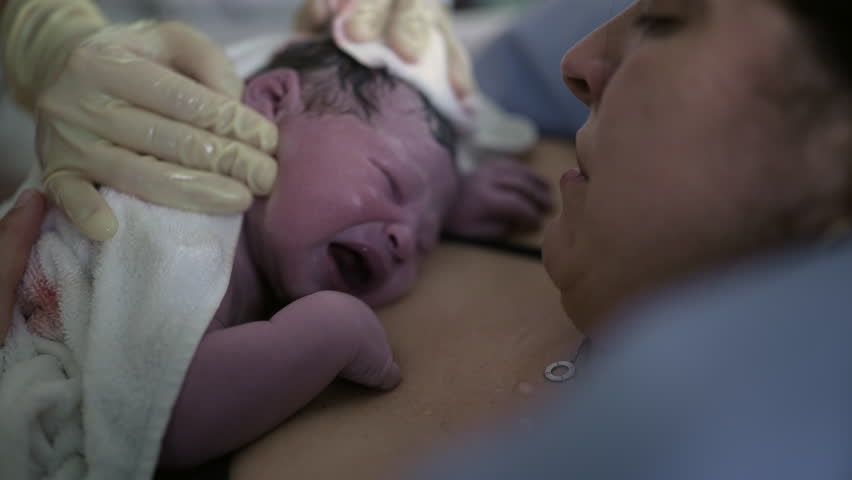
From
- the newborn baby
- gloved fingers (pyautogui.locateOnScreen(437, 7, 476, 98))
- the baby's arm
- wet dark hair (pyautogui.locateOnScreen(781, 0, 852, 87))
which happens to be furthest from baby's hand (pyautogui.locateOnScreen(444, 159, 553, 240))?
wet dark hair (pyautogui.locateOnScreen(781, 0, 852, 87))

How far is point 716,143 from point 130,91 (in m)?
0.63

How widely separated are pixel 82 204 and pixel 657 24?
59cm

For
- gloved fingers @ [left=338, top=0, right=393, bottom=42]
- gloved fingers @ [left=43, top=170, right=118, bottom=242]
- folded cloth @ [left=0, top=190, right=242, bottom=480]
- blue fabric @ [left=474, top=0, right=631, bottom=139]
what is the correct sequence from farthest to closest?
blue fabric @ [left=474, top=0, right=631, bottom=139] → gloved fingers @ [left=338, top=0, right=393, bottom=42] → gloved fingers @ [left=43, top=170, right=118, bottom=242] → folded cloth @ [left=0, top=190, right=242, bottom=480]

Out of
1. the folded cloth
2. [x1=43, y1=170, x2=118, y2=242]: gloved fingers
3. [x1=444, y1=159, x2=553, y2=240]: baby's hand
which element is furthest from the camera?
[x1=444, y1=159, x2=553, y2=240]: baby's hand

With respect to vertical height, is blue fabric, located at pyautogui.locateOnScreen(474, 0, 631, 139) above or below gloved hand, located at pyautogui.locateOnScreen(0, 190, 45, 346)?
below

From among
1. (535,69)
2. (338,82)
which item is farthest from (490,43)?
(338,82)

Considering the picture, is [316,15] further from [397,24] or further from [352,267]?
[352,267]

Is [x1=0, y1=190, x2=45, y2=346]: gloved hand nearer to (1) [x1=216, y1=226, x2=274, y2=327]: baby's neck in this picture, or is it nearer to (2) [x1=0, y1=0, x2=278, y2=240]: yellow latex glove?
(2) [x1=0, y1=0, x2=278, y2=240]: yellow latex glove

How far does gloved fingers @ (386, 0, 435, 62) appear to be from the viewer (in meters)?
0.94

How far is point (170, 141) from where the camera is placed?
747 millimetres

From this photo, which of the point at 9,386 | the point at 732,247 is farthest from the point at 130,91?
the point at 732,247

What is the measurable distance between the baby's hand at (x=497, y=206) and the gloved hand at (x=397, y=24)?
0.50ft

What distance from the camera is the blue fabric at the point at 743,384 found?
45cm

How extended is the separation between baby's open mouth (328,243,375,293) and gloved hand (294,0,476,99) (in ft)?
1.01
